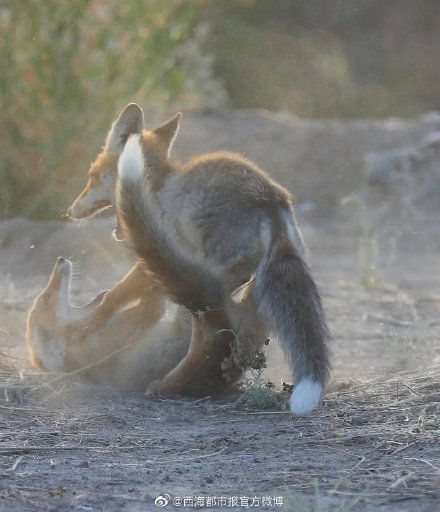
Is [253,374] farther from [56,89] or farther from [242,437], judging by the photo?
[56,89]

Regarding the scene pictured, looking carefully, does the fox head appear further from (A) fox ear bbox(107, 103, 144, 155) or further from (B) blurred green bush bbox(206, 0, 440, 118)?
(B) blurred green bush bbox(206, 0, 440, 118)

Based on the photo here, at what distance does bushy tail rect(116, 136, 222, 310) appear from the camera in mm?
4699

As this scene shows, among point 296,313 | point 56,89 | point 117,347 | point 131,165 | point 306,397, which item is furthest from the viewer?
point 56,89

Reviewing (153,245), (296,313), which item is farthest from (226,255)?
(296,313)

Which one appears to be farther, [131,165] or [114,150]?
[114,150]

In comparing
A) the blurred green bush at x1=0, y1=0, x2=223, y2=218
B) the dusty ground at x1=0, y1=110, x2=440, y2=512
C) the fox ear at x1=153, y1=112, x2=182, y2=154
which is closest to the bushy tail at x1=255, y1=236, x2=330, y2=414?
the dusty ground at x1=0, y1=110, x2=440, y2=512

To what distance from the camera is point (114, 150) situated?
582 cm

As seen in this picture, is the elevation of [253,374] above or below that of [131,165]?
below

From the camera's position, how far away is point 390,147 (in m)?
13.0

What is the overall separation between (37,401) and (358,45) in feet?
57.9

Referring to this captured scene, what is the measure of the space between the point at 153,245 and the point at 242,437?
1.04 meters

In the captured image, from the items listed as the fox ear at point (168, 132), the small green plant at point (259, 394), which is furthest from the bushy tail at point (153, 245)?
the fox ear at point (168, 132)

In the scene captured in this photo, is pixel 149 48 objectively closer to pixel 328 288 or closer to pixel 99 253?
pixel 99 253

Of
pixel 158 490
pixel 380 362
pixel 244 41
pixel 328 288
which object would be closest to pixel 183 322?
pixel 380 362
